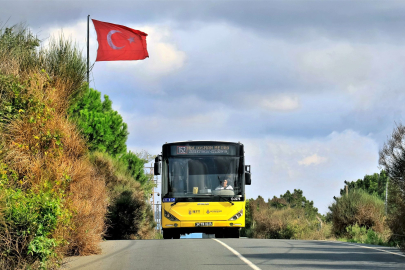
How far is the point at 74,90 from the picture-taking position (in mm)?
16375

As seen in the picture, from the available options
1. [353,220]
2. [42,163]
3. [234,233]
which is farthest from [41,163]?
[353,220]

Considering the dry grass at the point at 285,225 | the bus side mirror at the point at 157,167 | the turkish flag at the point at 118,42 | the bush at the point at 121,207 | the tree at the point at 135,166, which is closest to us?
the bus side mirror at the point at 157,167

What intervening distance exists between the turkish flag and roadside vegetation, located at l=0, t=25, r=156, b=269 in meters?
11.4

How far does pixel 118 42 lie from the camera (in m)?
29.0

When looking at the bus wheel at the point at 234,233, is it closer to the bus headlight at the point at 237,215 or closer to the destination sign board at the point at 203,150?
the bus headlight at the point at 237,215

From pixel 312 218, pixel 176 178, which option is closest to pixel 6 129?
pixel 176 178

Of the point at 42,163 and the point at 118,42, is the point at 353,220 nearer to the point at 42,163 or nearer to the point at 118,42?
the point at 118,42

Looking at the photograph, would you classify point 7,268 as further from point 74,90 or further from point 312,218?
point 312,218

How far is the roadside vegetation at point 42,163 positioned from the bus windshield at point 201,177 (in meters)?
4.87

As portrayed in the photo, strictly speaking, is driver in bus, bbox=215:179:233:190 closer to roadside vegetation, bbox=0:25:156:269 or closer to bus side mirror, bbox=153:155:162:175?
bus side mirror, bbox=153:155:162:175

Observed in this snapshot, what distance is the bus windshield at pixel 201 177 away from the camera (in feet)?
73.9

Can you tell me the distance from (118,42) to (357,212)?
47.0 feet

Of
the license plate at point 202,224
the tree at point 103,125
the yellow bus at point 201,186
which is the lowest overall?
the license plate at point 202,224

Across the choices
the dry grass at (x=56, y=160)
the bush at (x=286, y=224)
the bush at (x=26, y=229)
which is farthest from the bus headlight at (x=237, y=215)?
the bush at (x=286, y=224)
